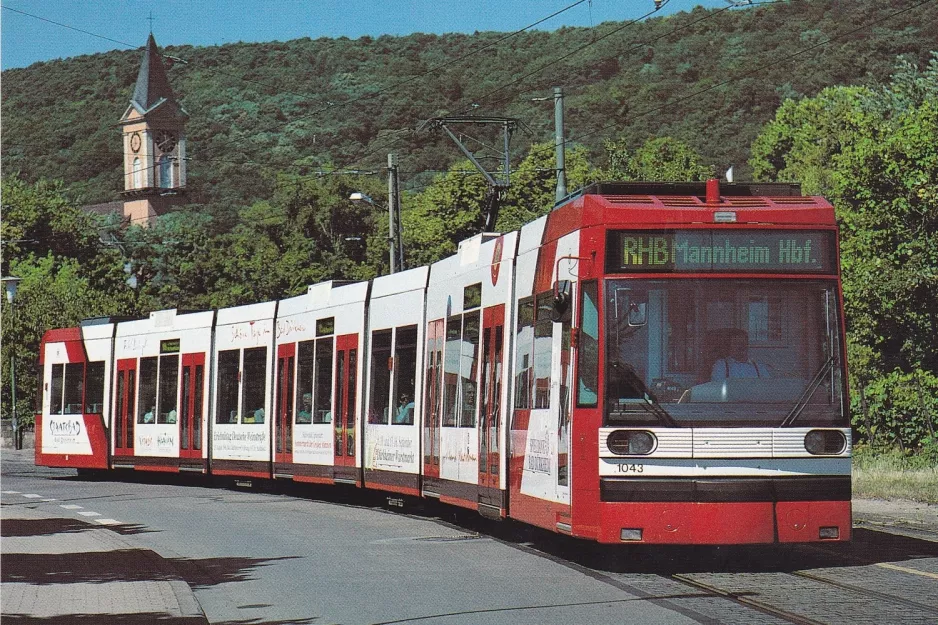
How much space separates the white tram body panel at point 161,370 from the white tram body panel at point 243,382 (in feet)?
1.70

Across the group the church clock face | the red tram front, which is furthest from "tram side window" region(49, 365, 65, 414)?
the church clock face

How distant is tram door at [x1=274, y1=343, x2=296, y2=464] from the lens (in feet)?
86.2

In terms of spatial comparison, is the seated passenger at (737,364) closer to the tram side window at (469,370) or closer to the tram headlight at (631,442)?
the tram headlight at (631,442)

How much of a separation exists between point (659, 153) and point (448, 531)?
69.8 meters

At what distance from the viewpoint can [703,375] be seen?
1299 centimetres

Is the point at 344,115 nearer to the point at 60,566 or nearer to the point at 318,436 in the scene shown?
the point at 318,436

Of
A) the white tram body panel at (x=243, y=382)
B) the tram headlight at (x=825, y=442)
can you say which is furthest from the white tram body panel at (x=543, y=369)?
the white tram body panel at (x=243, y=382)

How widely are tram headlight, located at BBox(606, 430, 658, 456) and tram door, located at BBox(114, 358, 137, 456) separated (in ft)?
67.8

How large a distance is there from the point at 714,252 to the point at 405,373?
8.48 metres

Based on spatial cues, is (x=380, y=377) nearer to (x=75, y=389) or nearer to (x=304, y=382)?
(x=304, y=382)

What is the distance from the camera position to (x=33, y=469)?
41562mm

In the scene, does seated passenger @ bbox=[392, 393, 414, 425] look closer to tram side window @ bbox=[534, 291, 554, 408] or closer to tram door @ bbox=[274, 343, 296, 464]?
tram door @ bbox=[274, 343, 296, 464]

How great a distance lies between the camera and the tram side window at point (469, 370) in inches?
691

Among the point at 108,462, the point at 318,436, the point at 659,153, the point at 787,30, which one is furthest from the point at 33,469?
the point at 787,30
